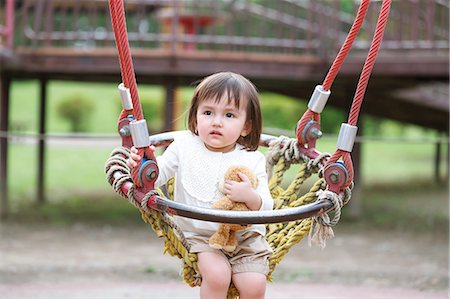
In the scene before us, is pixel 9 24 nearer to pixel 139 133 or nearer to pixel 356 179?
pixel 356 179

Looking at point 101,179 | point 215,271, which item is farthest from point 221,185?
point 101,179

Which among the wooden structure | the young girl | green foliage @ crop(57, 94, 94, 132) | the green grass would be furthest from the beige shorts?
green foliage @ crop(57, 94, 94, 132)

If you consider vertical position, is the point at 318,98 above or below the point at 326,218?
above

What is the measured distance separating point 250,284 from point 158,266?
4143 mm

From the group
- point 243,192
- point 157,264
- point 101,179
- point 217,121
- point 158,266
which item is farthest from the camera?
point 101,179

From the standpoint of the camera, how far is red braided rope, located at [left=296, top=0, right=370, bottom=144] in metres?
3.26

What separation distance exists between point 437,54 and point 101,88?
829 inches

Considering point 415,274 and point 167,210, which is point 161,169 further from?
point 415,274

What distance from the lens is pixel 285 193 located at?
12.7 ft

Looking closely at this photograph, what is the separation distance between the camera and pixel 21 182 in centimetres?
1387

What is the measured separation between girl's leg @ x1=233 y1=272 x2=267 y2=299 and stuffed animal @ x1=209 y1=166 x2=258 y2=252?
0.12 meters

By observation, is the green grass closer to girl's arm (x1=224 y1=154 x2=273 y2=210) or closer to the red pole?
girl's arm (x1=224 y1=154 x2=273 y2=210)

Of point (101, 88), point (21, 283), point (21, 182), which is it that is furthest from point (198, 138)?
point (101, 88)

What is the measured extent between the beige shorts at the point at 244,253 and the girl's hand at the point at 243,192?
0.65 ft
